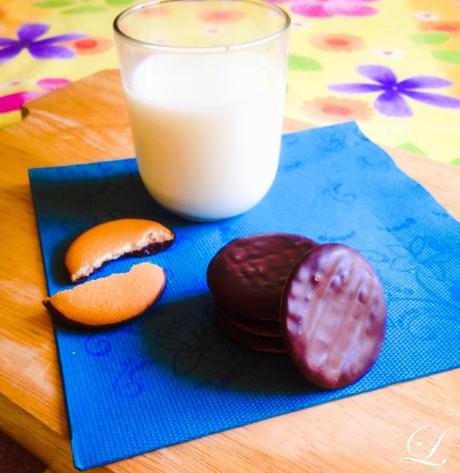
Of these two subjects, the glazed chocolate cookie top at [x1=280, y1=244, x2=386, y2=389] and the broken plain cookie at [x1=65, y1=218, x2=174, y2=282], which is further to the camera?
the broken plain cookie at [x1=65, y1=218, x2=174, y2=282]

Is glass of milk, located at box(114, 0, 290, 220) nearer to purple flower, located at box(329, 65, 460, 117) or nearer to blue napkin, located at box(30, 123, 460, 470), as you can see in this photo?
blue napkin, located at box(30, 123, 460, 470)

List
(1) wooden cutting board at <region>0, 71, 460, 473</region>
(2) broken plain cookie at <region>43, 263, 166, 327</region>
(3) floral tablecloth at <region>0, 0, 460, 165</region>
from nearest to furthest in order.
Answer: (1) wooden cutting board at <region>0, 71, 460, 473</region> → (2) broken plain cookie at <region>43, 263, 166, 327</region> → (3) floral tablecloth at <region>0, 0, 460, 165</region>

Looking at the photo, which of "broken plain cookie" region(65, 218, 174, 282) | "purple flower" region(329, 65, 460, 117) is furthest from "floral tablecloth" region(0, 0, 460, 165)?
"broken plain cookie" region(65, 218, 174, 282)

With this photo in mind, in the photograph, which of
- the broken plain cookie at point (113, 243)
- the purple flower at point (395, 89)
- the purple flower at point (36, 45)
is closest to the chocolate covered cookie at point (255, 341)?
the broken plain cookie at point (113, 243)

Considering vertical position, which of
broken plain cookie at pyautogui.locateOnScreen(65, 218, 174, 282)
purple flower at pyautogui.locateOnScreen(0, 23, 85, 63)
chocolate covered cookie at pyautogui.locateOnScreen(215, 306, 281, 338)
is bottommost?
chocolate covered cookie at pyautogui.locateOnScreen(215, 306, 281, 338)

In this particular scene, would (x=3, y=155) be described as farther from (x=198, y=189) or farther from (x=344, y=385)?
(x=344, y=385)

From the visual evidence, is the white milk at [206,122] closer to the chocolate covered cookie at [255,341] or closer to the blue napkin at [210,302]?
the blue napkin at [210,302]

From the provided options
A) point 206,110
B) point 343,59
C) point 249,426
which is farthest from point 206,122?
point 343,59
